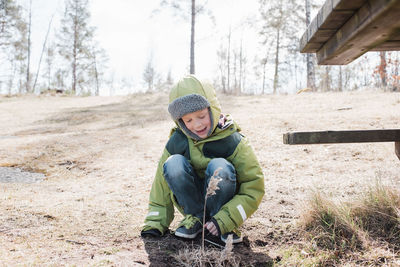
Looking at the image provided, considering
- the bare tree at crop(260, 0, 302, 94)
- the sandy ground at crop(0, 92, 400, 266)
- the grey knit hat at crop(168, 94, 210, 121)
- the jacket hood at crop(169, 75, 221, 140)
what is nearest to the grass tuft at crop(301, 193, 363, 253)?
the sandy ground at crop(0, 92, 400, 266)

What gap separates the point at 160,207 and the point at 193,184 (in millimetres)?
319

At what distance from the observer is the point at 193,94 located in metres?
2.11

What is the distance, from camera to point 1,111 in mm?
11828

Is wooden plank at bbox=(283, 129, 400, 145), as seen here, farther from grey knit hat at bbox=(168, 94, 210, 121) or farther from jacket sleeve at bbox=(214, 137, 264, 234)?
grey knit hat at bbox=(168, 94, 210, 121)

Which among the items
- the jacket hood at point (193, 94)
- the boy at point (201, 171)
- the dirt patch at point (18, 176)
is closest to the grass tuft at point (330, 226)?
the boy at point (201, 171)

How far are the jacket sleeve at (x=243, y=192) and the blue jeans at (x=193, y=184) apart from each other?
0.07 m

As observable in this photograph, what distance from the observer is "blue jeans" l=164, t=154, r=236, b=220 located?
197 centimetres

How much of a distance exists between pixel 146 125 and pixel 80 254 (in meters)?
5.90

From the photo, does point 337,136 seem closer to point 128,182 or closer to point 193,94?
point 193,94

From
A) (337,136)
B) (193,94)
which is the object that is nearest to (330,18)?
(337,136)

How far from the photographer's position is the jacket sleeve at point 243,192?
1.92 m

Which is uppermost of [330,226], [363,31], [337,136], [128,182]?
[363,31]

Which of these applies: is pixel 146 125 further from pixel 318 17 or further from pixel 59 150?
pixel 318 17

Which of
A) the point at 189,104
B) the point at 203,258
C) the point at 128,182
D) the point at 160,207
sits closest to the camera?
the point at 203,258
